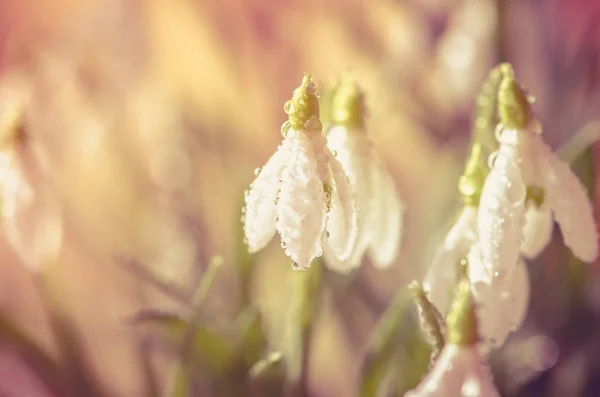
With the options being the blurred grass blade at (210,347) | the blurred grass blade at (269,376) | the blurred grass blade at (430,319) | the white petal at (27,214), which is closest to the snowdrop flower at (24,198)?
the white petal at (27,214)

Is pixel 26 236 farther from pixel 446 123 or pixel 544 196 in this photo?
pixel 446 123

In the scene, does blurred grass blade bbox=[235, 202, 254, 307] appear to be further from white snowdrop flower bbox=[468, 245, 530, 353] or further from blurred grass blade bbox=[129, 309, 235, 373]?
white snowdrop flower bbox=[468, 245, 530, 353]

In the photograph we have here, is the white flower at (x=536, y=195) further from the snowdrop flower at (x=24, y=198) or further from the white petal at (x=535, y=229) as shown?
the snowdrop flower at (x=24, y=198)

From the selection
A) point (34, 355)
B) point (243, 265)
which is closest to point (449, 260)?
point (243, 265)

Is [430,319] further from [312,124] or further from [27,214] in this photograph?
[27,214]

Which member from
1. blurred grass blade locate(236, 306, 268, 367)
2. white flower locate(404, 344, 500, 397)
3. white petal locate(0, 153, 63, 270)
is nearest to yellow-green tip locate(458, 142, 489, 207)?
white flower locate(404, 344, 500, 397)

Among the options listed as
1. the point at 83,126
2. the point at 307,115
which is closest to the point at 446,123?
the point at 83,126

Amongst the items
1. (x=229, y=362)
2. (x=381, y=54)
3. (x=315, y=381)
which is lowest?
(x=229, y=362)
